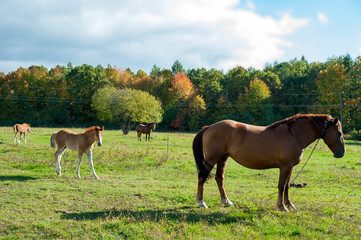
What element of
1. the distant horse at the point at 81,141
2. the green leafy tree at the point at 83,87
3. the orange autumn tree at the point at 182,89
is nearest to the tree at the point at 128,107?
the green leafy tree at the point at 83,87

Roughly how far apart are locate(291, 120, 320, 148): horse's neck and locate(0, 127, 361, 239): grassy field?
169 cm

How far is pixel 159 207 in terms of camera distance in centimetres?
732

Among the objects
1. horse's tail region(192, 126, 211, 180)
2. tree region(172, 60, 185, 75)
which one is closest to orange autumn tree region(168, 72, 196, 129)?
tree region(172, 60, 185, 75)

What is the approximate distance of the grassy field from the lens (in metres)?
5.68

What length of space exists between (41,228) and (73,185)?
12.4 feet

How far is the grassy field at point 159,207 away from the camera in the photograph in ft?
18.6

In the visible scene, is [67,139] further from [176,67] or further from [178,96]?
[176,67]

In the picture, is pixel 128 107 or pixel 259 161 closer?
pixel 259 161

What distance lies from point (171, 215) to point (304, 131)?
3.88m

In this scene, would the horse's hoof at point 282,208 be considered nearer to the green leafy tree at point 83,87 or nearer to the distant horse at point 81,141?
the distant horse at point 81,141

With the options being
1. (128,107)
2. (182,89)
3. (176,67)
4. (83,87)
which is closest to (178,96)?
(182,89)

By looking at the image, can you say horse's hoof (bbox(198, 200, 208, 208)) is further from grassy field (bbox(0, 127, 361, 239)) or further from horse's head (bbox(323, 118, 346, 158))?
horse's head (bbox(323, 118, 346, 158))

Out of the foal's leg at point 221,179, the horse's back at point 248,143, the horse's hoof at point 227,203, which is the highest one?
the horse's back at point 248,143

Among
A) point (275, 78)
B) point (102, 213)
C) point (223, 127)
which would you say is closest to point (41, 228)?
point (102, 213)
